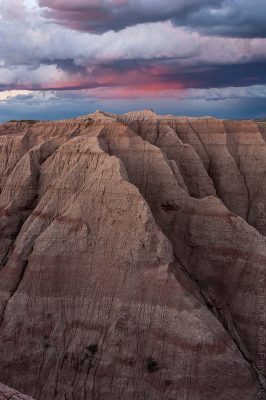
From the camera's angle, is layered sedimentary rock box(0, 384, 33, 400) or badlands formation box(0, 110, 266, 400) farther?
badlands formation box(0, 110, 266, 400)

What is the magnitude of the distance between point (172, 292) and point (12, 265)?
1228 centimetres

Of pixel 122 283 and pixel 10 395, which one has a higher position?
pixel 10 395

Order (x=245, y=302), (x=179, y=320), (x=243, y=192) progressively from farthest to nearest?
(x=243, y=192)
(x=245, y=302)
(x=179, y=320)

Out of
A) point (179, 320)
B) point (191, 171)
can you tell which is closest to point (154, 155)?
point (191, 171)

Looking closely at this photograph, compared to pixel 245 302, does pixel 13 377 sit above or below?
below

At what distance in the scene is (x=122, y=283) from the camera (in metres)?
36.7

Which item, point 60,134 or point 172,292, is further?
Answer: point 60,134

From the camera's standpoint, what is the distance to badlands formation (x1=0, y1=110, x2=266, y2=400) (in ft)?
113

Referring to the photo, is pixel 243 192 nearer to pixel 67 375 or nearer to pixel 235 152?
pixel 235 152

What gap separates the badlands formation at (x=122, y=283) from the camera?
34.3 m

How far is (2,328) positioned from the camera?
37.9 metres

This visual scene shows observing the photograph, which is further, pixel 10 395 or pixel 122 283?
pixel 122 283

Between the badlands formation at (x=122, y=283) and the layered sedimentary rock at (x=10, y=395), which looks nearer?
the layered sedimentary rock at (x=10, y=395)

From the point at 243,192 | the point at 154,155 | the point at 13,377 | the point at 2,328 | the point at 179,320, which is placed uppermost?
the point at 154,155
